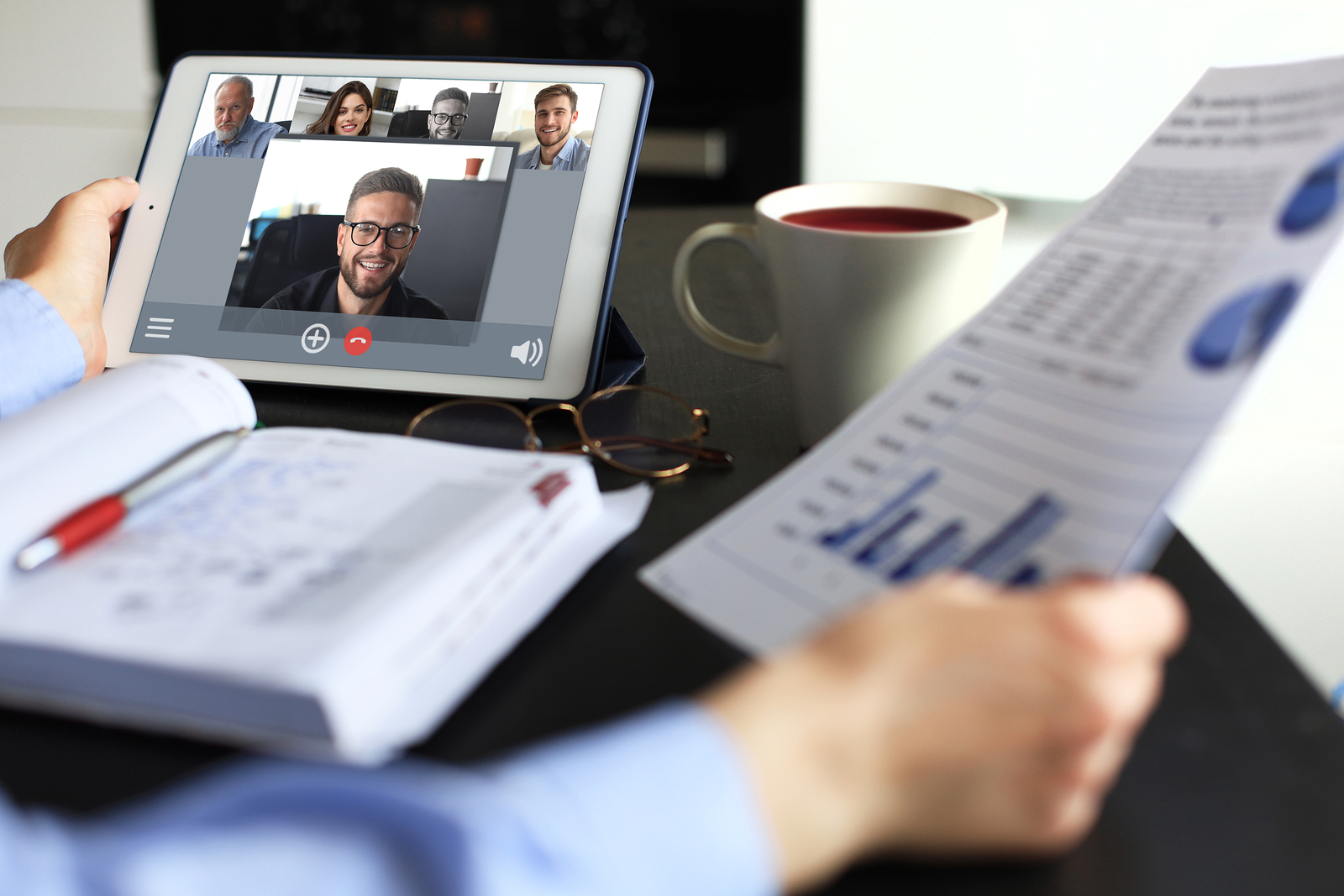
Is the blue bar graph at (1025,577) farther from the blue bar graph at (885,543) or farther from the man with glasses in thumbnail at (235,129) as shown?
the man with glasses in thumbnail at (235,129)

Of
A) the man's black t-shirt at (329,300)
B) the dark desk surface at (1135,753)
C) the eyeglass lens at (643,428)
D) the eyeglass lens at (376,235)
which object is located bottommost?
the dark desk surface at (1135,753)

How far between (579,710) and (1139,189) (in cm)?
32

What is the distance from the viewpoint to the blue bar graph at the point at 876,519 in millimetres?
351

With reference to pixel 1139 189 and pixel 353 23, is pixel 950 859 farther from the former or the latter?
pixel 353 23

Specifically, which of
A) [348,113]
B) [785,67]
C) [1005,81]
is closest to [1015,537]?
[348,113]

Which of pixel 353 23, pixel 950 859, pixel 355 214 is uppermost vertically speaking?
pixel 353 23

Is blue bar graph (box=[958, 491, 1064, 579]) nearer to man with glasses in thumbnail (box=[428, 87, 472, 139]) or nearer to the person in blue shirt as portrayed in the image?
the person in blue shirt

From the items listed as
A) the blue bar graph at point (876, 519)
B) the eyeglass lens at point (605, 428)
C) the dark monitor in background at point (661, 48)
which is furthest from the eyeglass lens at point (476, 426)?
the dark monitor in background at point (661, 48)

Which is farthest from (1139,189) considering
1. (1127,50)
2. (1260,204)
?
(1127,50)

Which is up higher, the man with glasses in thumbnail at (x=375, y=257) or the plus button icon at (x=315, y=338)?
the man with glasses in thumbnail at (x=375, y=257)

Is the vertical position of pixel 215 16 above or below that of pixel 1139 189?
above

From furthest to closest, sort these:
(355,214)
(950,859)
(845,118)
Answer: (845,118)
(355,214)
(950,859)

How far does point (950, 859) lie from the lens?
0.26 m

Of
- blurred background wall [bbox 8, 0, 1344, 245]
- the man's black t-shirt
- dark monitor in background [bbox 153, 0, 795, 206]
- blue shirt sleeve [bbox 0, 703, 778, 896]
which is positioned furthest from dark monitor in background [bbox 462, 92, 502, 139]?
dark monitor in background [bbox 153, 0, 795, 206]
